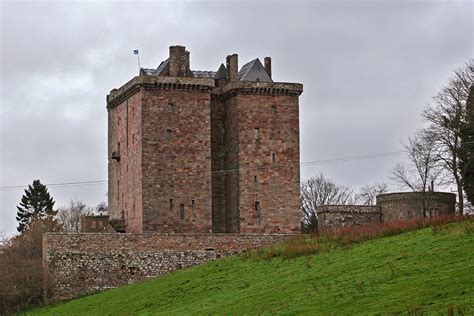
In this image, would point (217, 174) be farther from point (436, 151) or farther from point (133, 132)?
point (436, 151)

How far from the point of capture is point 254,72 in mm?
63281

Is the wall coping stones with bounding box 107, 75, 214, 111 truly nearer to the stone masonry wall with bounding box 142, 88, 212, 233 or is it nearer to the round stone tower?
the stone masonry wall with bounding box 142, 88, 212, 233

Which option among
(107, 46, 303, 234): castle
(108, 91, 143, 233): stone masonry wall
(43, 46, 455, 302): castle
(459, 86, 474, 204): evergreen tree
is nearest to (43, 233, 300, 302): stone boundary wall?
(43, 46, 455, 302): castle

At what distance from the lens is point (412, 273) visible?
26.9 meters

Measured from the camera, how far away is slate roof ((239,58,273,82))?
62.9 m

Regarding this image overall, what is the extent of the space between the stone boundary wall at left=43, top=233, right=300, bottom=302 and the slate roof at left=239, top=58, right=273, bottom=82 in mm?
11189

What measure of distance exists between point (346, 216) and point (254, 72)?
11.2 metres

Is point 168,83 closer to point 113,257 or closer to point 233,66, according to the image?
point 233,66

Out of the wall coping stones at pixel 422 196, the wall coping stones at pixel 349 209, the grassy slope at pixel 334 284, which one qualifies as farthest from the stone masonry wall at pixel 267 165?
the grassy slope at pixel 334 284

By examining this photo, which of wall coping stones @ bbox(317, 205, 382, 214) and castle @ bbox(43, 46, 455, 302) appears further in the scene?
wall coping stones @ bbox(317, 205, 382, 214)

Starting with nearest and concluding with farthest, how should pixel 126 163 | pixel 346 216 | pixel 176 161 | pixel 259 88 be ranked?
1. pixel 176 161
2. pixel 259 88
3. pixel 126 163
4. pixel 346 216

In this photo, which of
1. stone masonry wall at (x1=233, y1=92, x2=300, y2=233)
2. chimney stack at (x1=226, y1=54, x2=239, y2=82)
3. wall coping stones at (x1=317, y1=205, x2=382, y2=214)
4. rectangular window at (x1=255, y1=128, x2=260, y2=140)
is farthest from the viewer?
wall coping stones at (x1=317, y1=205, x2=382, y2=214)

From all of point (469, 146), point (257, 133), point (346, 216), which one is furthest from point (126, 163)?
point (469, 146)

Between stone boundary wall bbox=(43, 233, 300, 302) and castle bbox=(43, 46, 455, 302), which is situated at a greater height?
castle bbox=(43, 46, 455, 302)
